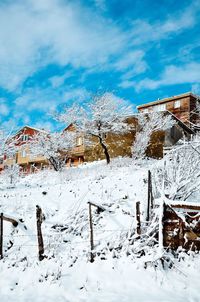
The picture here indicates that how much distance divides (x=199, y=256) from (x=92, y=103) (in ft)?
83.1

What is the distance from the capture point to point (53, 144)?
3447 cm

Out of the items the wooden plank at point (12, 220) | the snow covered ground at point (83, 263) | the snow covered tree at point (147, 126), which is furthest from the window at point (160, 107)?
the wooden plank at point (12, 220)

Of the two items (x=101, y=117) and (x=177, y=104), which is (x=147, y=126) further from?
(x=177, y=104)

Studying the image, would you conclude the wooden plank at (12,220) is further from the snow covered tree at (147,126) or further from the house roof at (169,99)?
the house roof at (169,99)

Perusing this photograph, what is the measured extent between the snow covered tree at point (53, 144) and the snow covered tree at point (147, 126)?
9109 mm

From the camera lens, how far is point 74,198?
48.6ft

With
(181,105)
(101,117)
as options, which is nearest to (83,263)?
(101,117)

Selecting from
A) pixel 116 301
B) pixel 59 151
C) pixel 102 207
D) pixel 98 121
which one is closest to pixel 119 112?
pixel 98 121

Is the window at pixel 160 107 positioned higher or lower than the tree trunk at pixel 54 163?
higher

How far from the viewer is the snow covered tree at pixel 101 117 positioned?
30.9 m

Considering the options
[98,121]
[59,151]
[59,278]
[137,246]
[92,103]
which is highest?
[92,103]

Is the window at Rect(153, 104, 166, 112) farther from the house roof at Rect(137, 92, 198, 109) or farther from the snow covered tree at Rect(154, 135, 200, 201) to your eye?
the snow covered tree at Rect(154, 135, 200, 201)

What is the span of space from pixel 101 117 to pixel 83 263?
23.1 meters

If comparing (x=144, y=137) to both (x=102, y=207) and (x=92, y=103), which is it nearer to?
(x=92, y=103)
